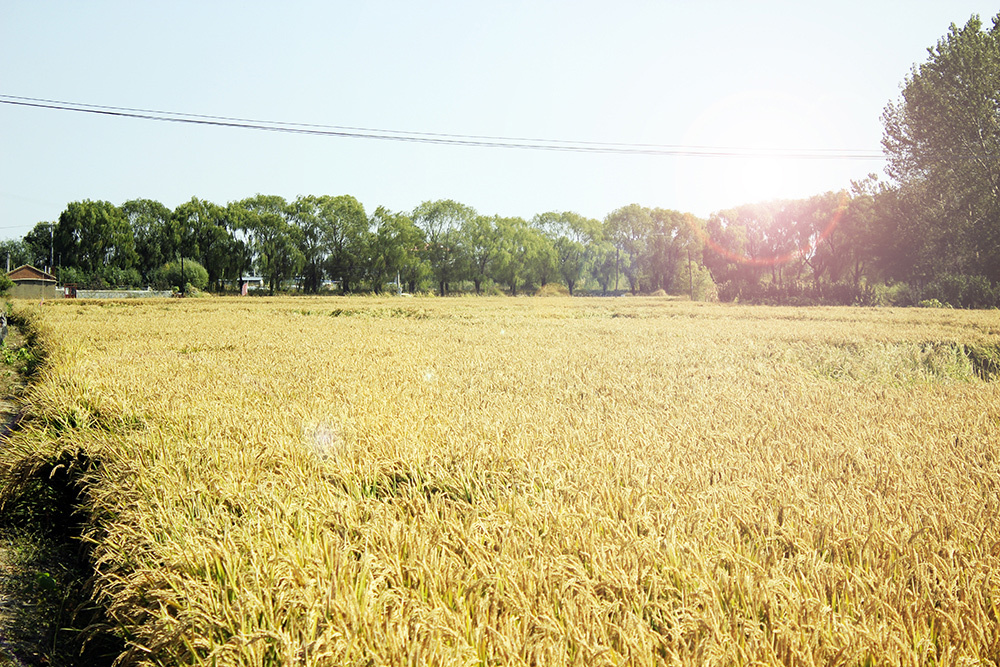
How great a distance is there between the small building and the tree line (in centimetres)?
347

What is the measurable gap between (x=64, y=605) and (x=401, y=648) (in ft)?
9.83

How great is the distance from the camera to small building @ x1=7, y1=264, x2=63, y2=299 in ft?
212

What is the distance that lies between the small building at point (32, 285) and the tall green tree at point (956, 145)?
74.6 m

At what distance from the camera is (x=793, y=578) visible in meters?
2.30

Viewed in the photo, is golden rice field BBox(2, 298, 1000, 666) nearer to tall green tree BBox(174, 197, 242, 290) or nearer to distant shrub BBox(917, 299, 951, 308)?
distant shrub BBox(917, 299, 951, 308)

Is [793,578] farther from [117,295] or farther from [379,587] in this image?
[117,295]

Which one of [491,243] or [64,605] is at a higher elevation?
[491,243]

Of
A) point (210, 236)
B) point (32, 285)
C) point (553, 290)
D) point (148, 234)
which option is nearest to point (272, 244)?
point (210, 236)

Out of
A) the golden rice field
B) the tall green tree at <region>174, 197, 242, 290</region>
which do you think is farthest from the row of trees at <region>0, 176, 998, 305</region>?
the golden rice field

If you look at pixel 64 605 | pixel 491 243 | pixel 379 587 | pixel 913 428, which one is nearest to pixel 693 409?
pixel 913 428

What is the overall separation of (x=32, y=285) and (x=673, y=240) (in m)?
83.9

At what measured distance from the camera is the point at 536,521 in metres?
2.87

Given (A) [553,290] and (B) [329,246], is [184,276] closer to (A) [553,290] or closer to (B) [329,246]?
(B) [329,246]

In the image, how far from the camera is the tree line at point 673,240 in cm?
4091
